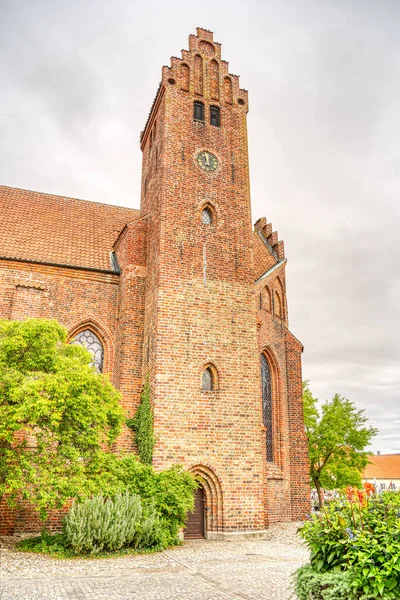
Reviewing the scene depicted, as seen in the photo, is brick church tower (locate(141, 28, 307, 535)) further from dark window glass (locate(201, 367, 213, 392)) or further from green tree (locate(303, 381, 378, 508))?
green tree (locate(303, 381, 378, 508))

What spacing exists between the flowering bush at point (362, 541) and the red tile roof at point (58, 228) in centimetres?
1327

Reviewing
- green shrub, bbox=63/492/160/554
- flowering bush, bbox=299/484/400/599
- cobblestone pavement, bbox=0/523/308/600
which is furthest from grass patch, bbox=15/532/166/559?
flowering bush, bbox=299/484/400/599

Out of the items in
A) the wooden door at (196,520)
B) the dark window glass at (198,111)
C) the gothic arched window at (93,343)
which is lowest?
the wooden door at (196,520)

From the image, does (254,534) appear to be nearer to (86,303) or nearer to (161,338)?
(161,338)

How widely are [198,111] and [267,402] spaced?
1144cm

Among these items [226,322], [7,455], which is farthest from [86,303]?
[7,455]

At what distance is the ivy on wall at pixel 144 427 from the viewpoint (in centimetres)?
1351

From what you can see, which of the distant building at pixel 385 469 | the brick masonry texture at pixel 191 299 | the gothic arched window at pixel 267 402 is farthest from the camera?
the distant building at pixel 385 469

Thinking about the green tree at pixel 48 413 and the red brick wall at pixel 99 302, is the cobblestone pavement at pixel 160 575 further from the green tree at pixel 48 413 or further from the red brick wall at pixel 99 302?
the red brick wall at pixel 99 302

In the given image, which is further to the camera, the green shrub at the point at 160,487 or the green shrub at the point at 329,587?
the green shrub at the point at 160,487

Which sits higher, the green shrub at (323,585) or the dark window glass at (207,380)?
the dark window glass at (207,380)

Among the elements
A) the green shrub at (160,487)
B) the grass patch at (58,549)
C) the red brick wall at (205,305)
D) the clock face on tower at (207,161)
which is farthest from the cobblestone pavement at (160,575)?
the clock face on tower at (207,161)

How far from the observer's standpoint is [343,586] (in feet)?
15.8

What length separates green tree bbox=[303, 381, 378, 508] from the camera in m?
28.5
